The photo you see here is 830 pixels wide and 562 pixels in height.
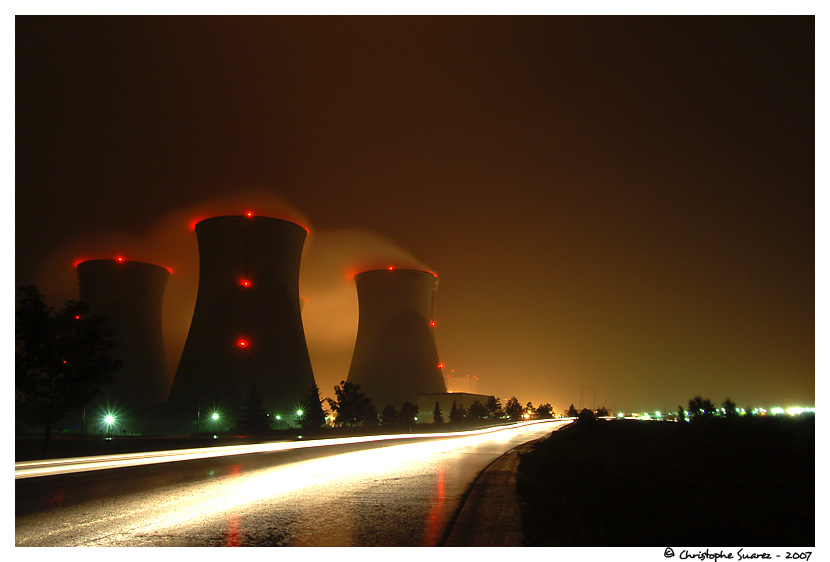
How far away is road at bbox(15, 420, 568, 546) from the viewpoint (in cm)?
397

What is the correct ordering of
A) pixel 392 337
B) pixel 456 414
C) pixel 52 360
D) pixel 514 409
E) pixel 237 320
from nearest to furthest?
pixel 52 360, pixel 237 320, pixel 392 337, pixel 456 414, pixel 514 409

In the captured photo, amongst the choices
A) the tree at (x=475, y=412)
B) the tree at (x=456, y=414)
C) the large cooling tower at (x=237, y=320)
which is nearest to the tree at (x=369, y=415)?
the large cooling tower at (x=237, y=320)

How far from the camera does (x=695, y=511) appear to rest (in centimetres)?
499

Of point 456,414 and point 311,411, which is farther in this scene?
point 456,414

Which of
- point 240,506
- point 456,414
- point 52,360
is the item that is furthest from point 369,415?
point 240,506

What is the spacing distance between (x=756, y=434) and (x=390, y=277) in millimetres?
28334

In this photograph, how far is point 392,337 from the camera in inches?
1645

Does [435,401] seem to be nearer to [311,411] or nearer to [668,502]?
[311,411]

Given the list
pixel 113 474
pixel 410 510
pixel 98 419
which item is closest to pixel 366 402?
pixel 98 419

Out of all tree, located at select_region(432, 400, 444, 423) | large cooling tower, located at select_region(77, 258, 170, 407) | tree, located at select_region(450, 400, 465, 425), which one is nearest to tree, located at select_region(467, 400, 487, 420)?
tree, located at select_region(450, 400, 465, 425)

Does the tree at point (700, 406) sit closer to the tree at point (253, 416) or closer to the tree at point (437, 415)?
the tree at point (437, 415)

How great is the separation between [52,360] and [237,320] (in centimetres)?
1535

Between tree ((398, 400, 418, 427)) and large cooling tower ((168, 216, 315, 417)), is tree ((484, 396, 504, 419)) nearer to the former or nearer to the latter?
tree ((398, 400, 418, 427))

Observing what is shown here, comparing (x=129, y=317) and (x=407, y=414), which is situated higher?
(x=129, y=317)
